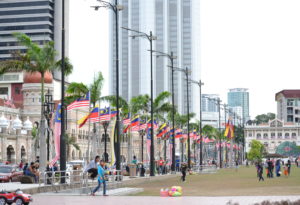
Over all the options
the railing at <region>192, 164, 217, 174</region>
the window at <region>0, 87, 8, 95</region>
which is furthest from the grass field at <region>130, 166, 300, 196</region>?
the window at <region>0, 87, 8, 95</region>

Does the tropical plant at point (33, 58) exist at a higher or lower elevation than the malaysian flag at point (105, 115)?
higher

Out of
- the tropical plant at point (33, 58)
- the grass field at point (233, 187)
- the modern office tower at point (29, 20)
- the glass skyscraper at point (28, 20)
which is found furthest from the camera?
the glass skyscraper at point (28, 20)

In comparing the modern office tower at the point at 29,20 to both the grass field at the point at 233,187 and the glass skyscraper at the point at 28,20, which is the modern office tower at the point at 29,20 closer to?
the glass skyscraper at the point at 28,20

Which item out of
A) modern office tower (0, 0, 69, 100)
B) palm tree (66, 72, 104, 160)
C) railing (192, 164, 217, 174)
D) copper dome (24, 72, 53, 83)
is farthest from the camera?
modern office tower (0, 0, 69, 100)

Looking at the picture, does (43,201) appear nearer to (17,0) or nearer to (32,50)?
(32,50)

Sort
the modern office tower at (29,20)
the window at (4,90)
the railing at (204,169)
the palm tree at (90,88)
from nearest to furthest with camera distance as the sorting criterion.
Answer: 1. the palm tree at (90,88)
2. the railing at (204,169)
3. the window at (4,90)
4. the modern office tower at (29,20)

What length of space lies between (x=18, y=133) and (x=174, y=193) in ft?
233

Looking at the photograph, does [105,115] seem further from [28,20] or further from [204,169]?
[28,20]

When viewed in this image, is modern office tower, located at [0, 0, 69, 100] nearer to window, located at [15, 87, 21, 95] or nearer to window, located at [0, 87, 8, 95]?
window, located at [0, 87, 8, 95]

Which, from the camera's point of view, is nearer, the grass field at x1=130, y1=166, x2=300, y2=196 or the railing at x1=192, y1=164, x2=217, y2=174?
the grass field at x1=130, y1=166, x2=300, y2=196

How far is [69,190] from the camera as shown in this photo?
2938 centimetres

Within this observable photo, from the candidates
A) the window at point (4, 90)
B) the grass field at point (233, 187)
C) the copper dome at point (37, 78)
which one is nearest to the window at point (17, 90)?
the window at point (4, 90)

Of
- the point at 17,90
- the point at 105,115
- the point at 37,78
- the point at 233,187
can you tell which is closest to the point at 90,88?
the point at 105,115

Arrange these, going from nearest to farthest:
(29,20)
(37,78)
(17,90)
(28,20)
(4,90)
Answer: (37,78), (17,90), (4,90), (29,20), (28,20)
